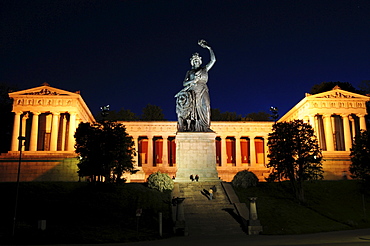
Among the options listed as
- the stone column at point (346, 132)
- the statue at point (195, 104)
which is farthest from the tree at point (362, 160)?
the stone column at point (346, 132)

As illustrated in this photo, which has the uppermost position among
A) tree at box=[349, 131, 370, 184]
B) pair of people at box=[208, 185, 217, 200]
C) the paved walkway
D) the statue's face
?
the statue's face

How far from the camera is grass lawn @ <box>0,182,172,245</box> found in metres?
19.3

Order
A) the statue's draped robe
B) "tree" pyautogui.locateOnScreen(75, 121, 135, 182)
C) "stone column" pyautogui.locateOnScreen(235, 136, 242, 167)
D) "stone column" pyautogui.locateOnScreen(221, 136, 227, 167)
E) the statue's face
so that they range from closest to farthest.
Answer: the statue's draped robe < the statue's face < "tree" pyautogui.locateOnScreen(75, 121, 135, 182) < "stone column" pyautogui.locateOnScreen(221, 136, 227, 167) < "stone column" pyautogui.locateOnScreen(235, 136, 242, 167)

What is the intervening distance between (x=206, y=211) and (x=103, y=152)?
12826 millimetres

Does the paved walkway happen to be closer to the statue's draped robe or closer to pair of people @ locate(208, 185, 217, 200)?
pair of people @ locate(208, 185, 217, 200)

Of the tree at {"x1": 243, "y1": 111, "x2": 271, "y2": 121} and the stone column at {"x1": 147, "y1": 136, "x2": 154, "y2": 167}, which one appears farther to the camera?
the tree at {"x1": 243, "y1": 111, "x2": 271, "y2": 121}

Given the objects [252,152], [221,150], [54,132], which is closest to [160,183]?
[54,132]

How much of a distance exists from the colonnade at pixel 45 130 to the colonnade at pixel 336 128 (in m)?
44.7

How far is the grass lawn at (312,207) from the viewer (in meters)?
22.5

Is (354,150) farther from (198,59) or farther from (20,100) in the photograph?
(20,100)

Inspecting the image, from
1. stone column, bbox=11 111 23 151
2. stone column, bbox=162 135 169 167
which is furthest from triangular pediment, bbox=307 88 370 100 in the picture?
stone column, bbox=11 111 23 151

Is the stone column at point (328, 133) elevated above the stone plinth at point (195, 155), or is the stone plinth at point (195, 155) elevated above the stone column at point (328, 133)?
the stone column at point (328, 133)

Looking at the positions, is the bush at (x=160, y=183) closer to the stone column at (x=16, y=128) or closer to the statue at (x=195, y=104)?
the statue at (x=195, y=104)

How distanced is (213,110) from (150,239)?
83235 millimetres
